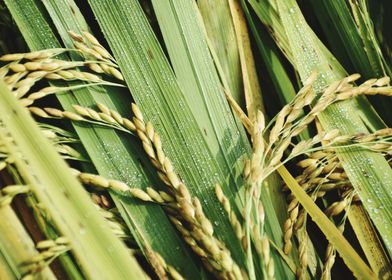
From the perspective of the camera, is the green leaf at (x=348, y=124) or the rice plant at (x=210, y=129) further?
the green leaf at (x=348, y=124)

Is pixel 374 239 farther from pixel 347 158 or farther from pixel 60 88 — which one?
pixel 60 88

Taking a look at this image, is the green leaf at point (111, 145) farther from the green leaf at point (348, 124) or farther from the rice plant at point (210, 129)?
the green leaf at point (348, 124)

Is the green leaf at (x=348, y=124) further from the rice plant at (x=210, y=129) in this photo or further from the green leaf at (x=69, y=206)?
the green leaf at (x=69, y=206)

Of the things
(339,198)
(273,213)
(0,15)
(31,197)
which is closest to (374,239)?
(339,198)

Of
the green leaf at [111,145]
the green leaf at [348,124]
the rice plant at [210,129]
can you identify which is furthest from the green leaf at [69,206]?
the green leaf at [348,124]

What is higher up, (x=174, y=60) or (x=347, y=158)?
(x=174, y=60)

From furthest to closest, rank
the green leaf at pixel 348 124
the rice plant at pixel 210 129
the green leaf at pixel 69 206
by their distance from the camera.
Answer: the green leaf at pixel 348 124 < the rice plant at pixel 210 129 < the green leaf at pixel 69 206

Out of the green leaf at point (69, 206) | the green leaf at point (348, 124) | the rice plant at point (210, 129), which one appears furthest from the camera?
the green leaf at point (348, 124)

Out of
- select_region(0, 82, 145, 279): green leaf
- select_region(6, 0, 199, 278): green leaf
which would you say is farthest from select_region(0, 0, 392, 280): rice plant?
select_region(0, 82, 145, 279): green leaf

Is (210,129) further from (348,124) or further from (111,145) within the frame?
(348,124)
